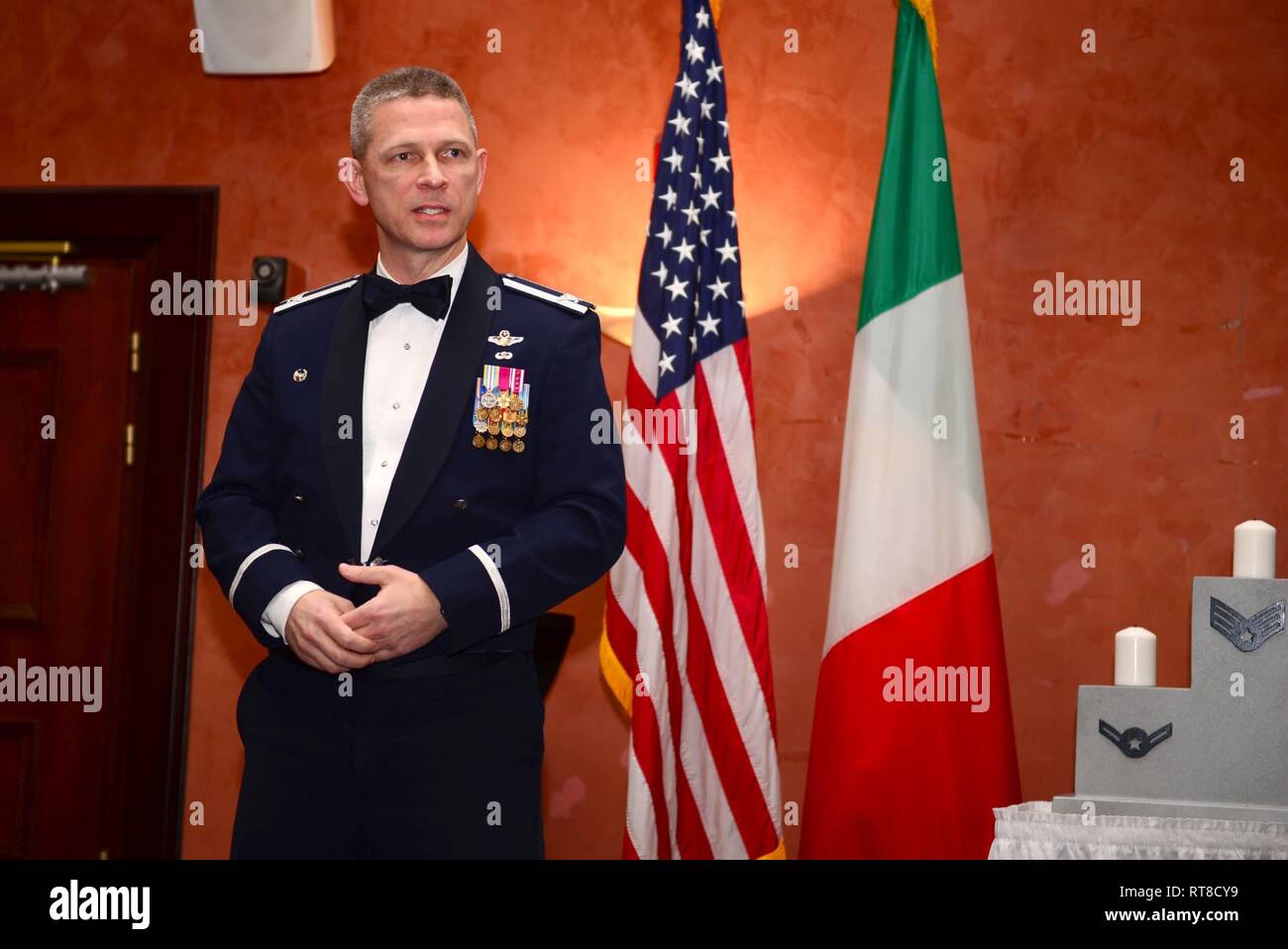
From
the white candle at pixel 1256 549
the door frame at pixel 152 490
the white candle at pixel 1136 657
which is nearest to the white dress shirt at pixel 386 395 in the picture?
the white candle at pixel 1136 657

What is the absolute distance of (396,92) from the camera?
186 centimetres

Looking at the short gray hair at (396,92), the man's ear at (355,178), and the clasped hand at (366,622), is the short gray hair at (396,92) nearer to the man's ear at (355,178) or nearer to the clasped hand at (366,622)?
the man's ear at (355,178)

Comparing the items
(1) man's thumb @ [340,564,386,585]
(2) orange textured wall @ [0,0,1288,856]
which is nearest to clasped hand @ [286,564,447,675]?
(1) man's thumb @ [340,564,386,585]

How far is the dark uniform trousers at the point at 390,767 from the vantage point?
1.62 meters

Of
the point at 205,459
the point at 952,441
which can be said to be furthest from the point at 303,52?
the point at 952,441

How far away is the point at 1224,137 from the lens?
11.5ft


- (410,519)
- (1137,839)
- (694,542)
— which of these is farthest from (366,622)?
(694,542)

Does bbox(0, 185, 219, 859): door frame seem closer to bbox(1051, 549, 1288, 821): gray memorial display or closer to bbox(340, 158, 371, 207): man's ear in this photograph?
bbox(340, 158, 371, 207): man's ear

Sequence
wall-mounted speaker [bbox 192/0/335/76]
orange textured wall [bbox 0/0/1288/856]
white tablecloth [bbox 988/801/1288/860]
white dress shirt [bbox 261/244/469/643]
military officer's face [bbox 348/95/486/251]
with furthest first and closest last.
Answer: wall-mounted speaker [bbox 192/0/335/76] < orange textured wall [bbox 0/0/1288/856] < white tablecloth [bbox 988/801/1288/860] < military officer's face [bbox 348/95/486/251] < white dress shirt [bbox 261/244/469/643]

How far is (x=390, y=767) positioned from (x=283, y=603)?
0.80 ft

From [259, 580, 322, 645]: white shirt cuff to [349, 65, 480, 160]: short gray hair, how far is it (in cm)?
62

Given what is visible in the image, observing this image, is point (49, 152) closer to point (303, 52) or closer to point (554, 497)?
point (303, 52)

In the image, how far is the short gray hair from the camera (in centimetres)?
186

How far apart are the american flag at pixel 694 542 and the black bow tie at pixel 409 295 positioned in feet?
4.68
